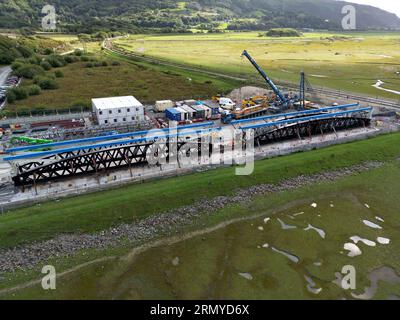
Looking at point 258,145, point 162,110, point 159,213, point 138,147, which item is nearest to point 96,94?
point 162,110

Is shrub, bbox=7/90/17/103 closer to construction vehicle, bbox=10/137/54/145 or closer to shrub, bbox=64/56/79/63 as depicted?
construction vehicle, bbox=10/137/54/145

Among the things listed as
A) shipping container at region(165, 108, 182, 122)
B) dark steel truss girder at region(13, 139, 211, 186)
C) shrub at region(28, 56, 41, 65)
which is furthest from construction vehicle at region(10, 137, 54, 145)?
shrub at region(28, 56, 41, 65)

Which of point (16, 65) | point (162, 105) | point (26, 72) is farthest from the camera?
point (16, 65)

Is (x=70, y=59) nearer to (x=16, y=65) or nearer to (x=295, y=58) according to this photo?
(x=16, y=65)

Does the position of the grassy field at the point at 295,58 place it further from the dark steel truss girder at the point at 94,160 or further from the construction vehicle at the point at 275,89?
the dark steel truss girder at the point at 94,160

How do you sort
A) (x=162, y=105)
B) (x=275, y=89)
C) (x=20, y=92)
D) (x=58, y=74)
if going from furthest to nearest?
(x=58, y=74)
(x=20, y=92)
(x=275, y=89)
(x=162, y=105)

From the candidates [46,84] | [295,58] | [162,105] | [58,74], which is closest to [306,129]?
[162,105]
